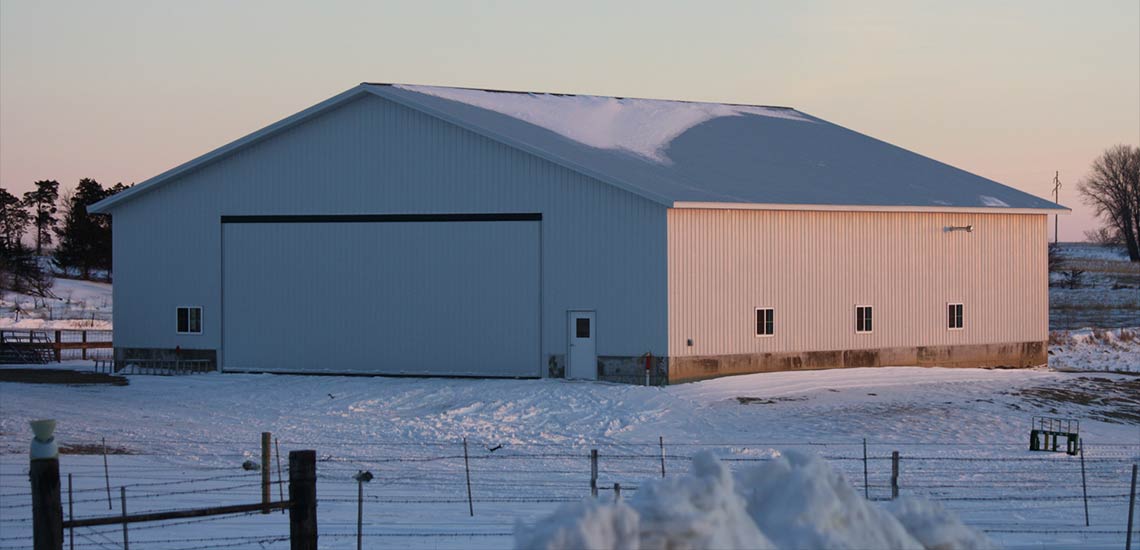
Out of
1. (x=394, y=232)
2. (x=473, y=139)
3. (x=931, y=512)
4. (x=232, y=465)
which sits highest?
(x=473, y=139)

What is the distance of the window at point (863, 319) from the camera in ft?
126

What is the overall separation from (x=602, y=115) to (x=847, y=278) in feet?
34.6

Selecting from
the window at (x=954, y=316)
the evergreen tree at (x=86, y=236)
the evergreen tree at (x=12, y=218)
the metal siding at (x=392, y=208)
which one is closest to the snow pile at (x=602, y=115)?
the metal siding at (x=392, y=208)

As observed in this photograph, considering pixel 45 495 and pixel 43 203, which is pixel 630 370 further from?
pixel 43 203

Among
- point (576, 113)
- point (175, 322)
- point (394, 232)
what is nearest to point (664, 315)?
point (394, 232)

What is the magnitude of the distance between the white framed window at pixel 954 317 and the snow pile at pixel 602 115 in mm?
9315

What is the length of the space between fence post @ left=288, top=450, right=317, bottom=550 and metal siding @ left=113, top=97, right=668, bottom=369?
23.6 metres

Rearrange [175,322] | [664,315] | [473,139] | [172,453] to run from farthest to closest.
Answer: [175,322], [473,139], [664,315], [172,453]

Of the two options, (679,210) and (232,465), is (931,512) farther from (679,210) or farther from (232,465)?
(679,210)

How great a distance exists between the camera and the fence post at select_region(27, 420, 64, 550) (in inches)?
420

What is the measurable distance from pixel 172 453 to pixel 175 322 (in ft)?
55.6

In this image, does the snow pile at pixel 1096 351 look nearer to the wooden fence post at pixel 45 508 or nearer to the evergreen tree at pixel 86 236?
the wooden fence post at pixel 45 508

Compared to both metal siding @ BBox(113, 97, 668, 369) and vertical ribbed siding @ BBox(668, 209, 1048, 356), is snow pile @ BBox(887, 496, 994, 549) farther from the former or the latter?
vertical ribbed siding @ BBox(668, 209, 1048, 356)

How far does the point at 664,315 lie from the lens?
3406cm
